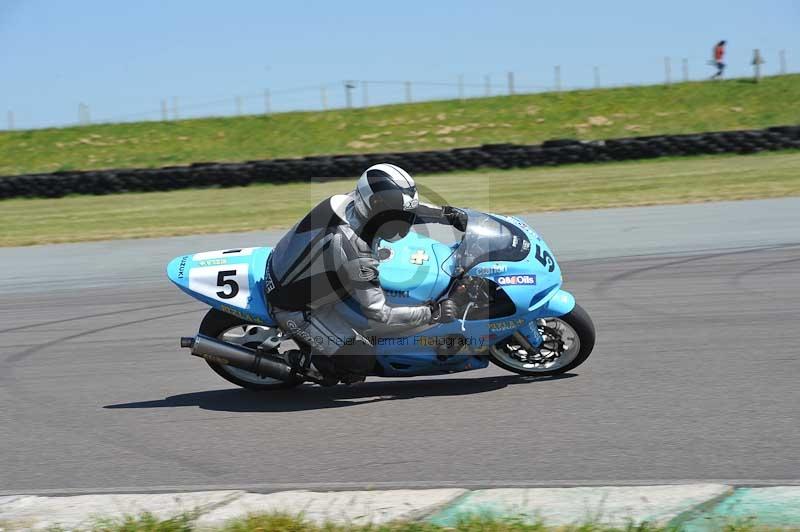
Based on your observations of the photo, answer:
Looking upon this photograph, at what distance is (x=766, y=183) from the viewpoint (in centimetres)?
1872

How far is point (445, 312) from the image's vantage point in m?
6.25

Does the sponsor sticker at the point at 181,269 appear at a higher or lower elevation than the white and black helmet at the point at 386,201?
lower

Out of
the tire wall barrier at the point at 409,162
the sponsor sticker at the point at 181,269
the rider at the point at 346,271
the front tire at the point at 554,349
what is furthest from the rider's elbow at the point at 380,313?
the tire wall barrier at the point at 409,162

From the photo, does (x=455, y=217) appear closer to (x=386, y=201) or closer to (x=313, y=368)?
(x=386, y=201)

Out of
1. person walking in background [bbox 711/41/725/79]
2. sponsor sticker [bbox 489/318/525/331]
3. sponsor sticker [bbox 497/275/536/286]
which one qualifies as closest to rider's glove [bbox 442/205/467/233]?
sponsor sticker [bbox 497/275/536/286]

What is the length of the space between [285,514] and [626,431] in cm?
195

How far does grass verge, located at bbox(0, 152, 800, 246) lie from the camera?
699 inches

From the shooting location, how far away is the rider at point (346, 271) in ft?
19.8

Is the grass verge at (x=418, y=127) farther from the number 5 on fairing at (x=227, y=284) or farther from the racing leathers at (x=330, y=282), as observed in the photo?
the racing leathers at (x=330, y=282)

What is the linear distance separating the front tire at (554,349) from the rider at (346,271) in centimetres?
57

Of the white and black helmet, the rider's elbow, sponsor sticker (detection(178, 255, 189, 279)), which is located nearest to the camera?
the white and black helmet

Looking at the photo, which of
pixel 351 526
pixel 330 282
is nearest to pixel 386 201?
pixel 330 282

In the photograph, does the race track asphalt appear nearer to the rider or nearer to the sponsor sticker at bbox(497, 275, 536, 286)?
the rider

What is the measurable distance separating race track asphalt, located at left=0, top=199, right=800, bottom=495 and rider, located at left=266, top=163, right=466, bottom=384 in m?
0.37
